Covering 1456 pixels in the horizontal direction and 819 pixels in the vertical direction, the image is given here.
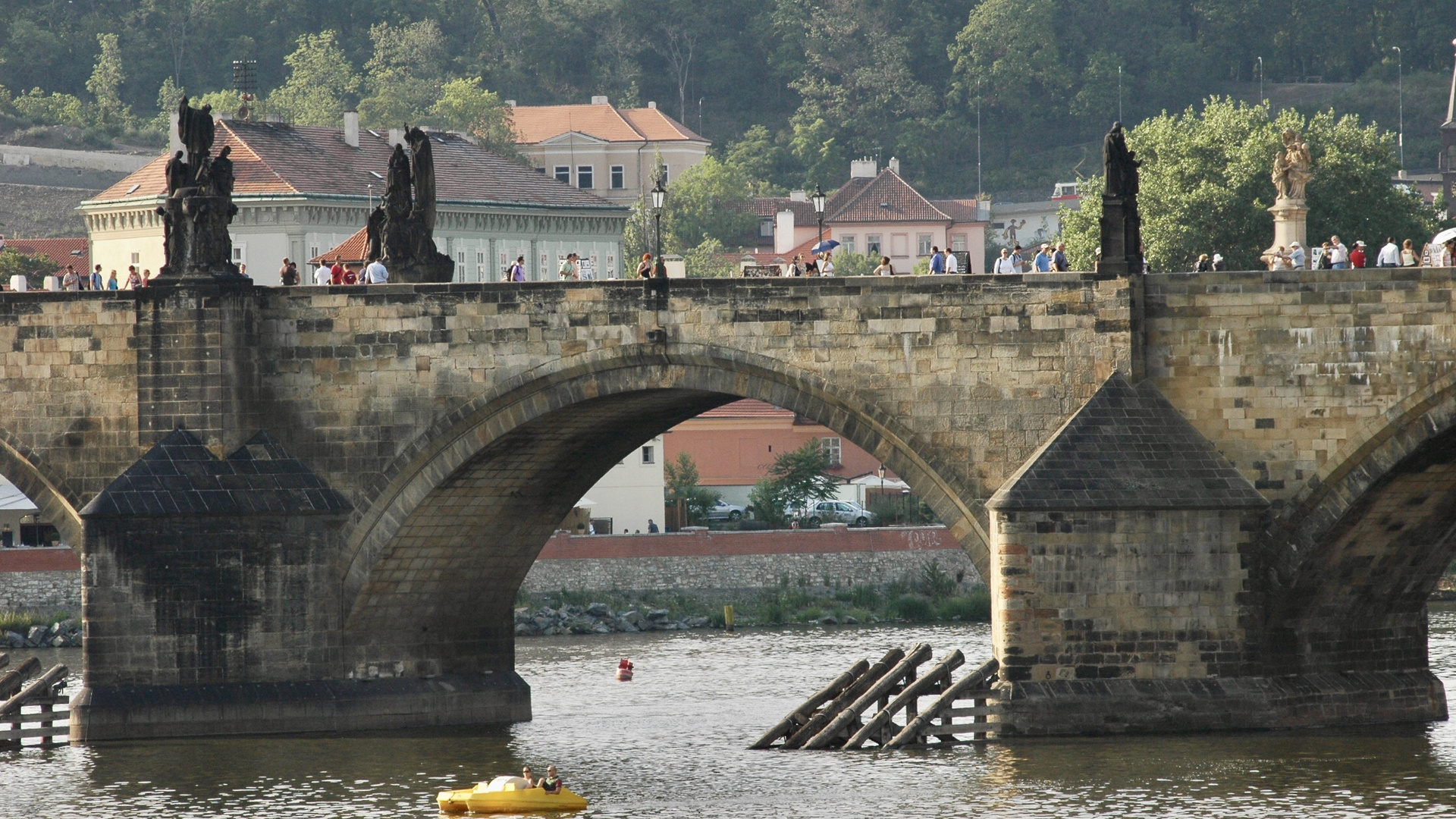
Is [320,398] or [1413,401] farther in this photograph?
[320,398]

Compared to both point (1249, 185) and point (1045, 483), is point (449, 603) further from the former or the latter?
point (1249, 185)

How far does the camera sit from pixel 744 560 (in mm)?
66625

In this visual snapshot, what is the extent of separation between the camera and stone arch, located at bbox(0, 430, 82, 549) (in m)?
39.8

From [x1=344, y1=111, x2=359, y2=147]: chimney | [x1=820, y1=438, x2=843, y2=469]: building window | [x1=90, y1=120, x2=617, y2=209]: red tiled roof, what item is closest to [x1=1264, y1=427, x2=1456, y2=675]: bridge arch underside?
[x1=90, y1=120, x2=617, y2=209]: red tiled roof

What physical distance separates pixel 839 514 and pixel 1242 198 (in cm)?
1469

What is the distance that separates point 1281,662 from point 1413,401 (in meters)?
4.05

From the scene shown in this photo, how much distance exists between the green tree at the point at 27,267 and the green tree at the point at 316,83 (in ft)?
116

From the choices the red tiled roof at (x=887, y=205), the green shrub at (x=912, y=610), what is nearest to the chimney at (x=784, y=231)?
the red tiled roof at (x=887, y=205)

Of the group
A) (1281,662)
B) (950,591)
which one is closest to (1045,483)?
(1281,662)

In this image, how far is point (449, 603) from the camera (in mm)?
41281

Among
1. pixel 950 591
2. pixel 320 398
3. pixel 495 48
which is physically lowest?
pixel 950 591

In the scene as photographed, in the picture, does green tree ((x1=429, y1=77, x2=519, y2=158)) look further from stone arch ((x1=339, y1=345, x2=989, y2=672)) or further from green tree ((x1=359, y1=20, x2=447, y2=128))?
stone arch ((x1=339, y1=345, x2=989, y2=672))

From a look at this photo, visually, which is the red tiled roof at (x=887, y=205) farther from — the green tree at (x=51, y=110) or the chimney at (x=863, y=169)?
the green tree at (x=51, y=110)

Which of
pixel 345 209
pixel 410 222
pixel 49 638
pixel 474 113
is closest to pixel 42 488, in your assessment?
pixel 410 222
